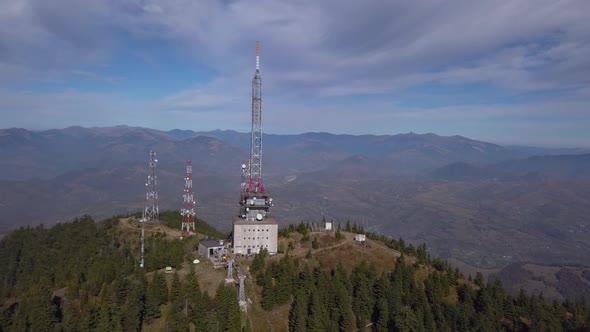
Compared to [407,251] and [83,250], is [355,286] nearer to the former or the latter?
[407,251]

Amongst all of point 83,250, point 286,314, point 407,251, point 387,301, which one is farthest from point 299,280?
point 83,250

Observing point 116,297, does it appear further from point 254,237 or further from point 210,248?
point 254,237

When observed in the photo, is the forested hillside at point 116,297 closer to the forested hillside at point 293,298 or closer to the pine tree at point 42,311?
the pine tree at point 42,311

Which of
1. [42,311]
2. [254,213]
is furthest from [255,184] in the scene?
[42,311]

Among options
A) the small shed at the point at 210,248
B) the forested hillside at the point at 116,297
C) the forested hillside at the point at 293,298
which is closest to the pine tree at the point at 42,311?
the forested hillside at the point at 116,297

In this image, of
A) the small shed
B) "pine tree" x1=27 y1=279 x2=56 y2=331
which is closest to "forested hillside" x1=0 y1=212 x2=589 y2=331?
"pine tree" x1=27 y1=279 x2=56 y2=331

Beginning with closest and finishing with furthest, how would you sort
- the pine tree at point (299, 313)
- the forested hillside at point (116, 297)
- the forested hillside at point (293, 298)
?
the forested hillside at point (116, 297) < the pine tree at point (299, 313) < the forested hillside at point (293, 298)

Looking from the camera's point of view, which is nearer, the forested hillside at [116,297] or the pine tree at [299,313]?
the forested hillside at [116,297]

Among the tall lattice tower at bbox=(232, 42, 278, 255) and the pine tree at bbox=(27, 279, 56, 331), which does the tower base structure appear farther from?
the pine tree at bbox=(27, 279, 56, 331)
